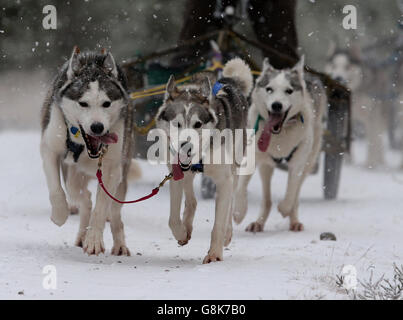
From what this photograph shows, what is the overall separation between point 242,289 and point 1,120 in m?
13.2

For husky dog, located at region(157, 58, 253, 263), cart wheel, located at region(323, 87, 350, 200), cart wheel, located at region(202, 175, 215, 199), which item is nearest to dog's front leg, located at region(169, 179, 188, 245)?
husky dog, located at region(157, 58, 253, 263)

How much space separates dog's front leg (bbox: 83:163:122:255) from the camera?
3510 mm

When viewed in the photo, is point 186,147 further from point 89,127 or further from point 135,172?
point 135,172

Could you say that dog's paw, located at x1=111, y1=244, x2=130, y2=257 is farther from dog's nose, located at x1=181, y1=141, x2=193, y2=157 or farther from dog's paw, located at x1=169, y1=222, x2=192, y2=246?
dog's nose, located at x1=181, y1=141, x2=193, y2=157

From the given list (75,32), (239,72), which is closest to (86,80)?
(239,72)

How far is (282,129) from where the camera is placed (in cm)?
498

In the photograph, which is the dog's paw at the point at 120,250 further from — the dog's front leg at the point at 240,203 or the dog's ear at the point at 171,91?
the dog's front leg at the point at 240,203

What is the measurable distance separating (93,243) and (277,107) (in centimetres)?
179

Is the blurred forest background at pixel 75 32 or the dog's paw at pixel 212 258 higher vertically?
the blurred forest background at pixel 75 32

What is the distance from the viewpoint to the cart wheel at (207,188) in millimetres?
5963

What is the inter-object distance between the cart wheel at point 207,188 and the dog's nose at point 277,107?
1.45m

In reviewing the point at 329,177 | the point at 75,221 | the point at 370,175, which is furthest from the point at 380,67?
the point at 75,221

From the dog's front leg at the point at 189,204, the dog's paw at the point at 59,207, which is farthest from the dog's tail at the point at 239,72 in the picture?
the dog's paw at the point at 59,207

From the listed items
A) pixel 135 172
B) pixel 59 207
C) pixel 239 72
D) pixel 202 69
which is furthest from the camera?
pixel 202 69
